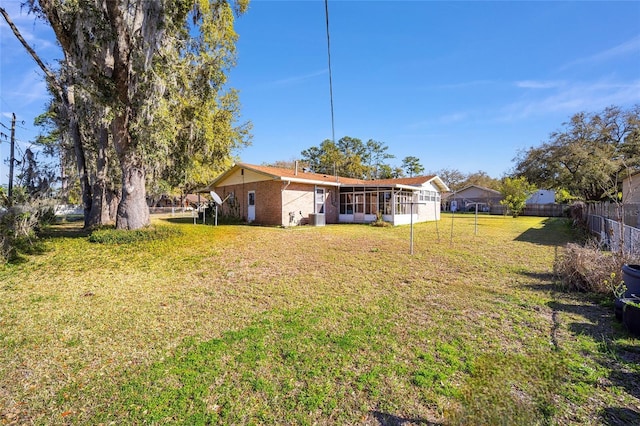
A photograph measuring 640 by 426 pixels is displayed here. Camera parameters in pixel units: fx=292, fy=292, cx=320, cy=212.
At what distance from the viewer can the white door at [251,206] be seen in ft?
56.6

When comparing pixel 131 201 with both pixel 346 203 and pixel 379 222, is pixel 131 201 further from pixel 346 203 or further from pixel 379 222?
pixel 346 203

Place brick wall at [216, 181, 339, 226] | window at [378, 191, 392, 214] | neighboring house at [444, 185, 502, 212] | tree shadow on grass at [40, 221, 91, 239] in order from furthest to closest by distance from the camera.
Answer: neighboring house at [444, 185, 502, 212], window at [378, 191, 392, 214], brick wall at [216, 181, 339, 226], tree shadow on grass at [40, 221, 91, 239]

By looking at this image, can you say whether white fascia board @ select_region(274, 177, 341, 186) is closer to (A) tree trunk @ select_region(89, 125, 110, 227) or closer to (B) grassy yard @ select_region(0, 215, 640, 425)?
A: (A) tree trunk @ select_region(89, 125, 110, 227)

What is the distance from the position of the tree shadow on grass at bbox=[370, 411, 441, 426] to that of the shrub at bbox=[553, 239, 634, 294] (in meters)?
4.56

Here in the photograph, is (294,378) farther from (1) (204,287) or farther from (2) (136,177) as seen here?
(2) (136,177)

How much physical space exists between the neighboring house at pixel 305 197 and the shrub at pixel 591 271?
9.47 meters

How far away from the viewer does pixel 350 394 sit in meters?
2.61

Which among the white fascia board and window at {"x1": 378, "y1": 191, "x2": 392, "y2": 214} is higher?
the white fascia board

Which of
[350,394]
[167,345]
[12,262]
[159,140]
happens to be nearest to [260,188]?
[159,140]

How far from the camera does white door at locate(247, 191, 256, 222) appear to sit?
17.3m

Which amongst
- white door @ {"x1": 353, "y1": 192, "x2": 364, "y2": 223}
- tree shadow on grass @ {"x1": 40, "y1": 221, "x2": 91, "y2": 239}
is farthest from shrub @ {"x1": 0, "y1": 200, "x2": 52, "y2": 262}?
white door @ {"x1": 353, "y1": 192, "x2": 364, "y2": 223}

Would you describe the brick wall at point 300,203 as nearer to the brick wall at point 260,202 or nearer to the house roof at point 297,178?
the brick wall at point 260,202

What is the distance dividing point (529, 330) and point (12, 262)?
437 inches

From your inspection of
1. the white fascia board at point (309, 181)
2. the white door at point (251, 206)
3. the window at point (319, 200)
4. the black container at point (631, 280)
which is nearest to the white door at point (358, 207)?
the white fascia board at point (309, 181)
